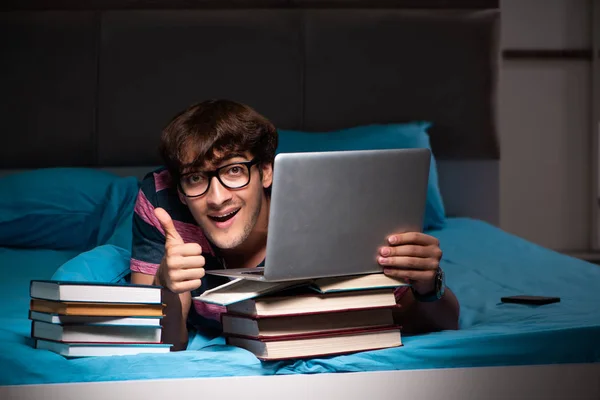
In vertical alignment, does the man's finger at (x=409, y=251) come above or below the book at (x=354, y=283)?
above

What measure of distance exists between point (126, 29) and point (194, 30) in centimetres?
26

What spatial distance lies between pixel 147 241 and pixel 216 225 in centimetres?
21

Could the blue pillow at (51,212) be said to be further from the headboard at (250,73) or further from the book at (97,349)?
the book at (97,349)

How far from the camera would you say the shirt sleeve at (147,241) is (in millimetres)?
1634

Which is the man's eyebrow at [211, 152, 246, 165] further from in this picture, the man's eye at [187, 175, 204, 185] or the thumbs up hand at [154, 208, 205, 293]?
the thumbs up hand at [154, 208, 205, 293]

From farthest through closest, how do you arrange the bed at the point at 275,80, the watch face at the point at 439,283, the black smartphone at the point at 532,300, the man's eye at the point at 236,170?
the bed at the point at 275,80 < the black smartphone at the point at 532,300 < the man's eye at the point at 236,170 < the watch face at the point at 439,283

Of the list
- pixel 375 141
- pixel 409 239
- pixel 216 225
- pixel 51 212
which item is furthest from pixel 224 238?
pixel 375 141

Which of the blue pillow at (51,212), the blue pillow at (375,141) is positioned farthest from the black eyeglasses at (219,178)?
the blue pillow at (375,141)

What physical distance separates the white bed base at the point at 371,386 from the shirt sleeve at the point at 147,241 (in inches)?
15.9

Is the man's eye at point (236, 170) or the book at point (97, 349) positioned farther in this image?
the man's eye at point (236, 170)

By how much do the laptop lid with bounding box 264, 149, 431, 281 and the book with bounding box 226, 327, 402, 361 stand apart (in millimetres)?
101

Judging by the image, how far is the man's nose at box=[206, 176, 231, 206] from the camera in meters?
1.49

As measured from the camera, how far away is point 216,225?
151cm

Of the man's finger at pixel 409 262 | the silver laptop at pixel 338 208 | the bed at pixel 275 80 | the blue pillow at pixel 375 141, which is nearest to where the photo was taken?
the silver laptop at pixel 338 208
